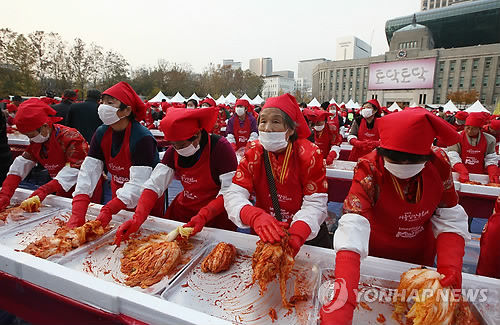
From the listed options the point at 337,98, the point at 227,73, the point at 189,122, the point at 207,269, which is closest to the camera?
the point at 207,269

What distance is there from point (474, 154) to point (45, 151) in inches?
200

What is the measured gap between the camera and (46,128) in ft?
8.53

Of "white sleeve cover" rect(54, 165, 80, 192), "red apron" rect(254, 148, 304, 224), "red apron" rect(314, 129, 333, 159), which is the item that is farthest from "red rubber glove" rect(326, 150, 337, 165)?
"white sleeve cover" rect(54, 165, 80, 192)

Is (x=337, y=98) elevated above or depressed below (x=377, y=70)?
below

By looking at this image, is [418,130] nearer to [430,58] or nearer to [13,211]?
[13,211]

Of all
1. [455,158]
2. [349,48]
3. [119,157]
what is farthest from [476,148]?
[349,48]

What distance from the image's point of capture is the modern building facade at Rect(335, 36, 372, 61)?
107 m

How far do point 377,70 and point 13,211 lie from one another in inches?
2210

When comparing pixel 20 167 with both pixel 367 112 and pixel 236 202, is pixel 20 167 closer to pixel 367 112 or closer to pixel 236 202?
pixel 236 202

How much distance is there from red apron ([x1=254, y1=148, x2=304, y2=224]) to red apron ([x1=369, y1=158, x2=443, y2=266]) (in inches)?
18.5

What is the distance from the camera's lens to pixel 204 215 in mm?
1827

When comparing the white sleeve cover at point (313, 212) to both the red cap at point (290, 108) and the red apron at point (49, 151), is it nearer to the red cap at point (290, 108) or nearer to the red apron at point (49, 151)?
the red cap at point (290, 108)

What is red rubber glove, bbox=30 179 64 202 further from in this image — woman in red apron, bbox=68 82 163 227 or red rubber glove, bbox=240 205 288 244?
red rubber glove, bbox=240 205 288 244

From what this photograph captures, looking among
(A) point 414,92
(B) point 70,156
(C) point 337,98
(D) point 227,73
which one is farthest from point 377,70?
(B) point 70,156
